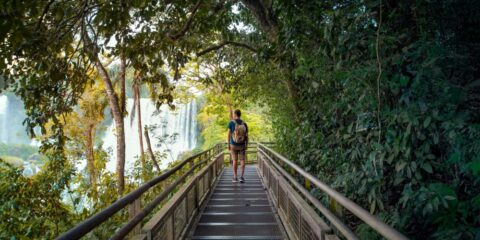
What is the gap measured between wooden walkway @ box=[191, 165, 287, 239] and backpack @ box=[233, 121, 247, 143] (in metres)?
1.13

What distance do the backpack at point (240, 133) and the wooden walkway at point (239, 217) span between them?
113cm

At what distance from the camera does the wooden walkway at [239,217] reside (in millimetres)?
3951

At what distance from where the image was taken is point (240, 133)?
725 centimetres

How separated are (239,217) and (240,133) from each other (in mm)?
2726

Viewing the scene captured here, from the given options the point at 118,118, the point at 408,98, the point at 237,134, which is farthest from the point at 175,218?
the point at 118,118

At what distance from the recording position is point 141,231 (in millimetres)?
2375

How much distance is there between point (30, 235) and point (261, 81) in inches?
276

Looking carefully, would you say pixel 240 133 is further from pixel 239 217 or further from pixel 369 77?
pixel 369 77

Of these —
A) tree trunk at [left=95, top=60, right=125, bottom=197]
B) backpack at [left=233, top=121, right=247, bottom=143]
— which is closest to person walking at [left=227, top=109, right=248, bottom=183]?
backpack at [left=233, top=121, right=247, bottom=143]

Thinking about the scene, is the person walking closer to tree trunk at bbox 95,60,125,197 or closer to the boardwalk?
the boardwalk

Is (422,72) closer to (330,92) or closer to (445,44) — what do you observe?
(445,44)

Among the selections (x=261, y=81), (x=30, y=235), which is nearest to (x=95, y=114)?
(x=261, y=81)

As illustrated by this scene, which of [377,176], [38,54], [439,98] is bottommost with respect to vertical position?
[377,176]

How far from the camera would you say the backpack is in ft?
23.6
